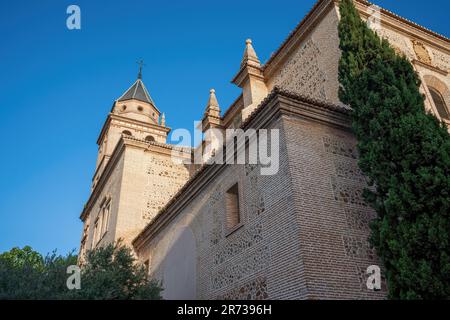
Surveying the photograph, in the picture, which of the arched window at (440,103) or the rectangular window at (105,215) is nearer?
the arched window at (440,103)

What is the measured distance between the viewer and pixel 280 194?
23.0 ft

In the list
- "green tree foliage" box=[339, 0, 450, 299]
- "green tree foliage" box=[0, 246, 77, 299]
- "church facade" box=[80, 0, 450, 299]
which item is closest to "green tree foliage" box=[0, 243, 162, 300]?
"green tree foliage" box=[0, 246, 77, 299]

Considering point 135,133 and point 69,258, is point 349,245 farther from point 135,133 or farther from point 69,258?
point 135,133

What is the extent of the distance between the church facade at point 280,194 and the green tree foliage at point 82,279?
173 centimetres

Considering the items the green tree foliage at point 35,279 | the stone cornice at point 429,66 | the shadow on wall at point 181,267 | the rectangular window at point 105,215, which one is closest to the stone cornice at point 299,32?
the stone cornice at point 429,66

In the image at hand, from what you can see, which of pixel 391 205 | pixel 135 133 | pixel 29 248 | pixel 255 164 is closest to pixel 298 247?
pixel 391 205

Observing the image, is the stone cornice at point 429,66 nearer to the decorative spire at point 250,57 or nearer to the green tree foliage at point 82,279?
the decorative spire at point 250,57

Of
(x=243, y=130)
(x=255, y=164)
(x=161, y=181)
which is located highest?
(x=161, y=181)

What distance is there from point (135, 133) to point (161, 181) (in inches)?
260

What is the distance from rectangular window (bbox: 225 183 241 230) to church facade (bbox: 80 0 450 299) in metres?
0.02

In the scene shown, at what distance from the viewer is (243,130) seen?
28.4 feet

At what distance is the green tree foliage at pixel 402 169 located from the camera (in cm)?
553

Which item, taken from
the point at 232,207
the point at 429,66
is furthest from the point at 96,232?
the point at 429,66

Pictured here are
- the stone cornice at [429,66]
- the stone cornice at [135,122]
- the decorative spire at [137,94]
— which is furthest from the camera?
the decorative spire at [137,94]
